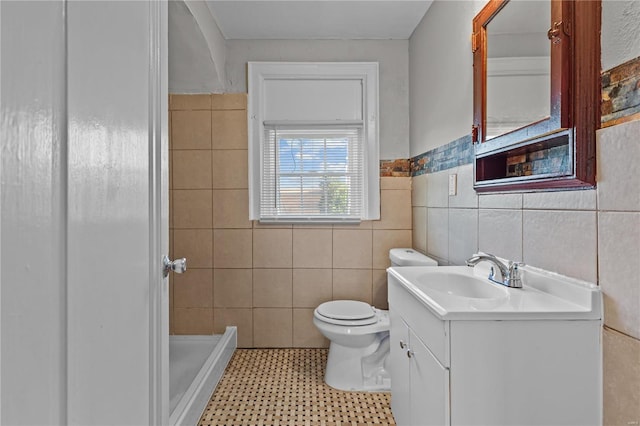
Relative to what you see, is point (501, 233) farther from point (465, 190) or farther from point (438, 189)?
point (438, 189)

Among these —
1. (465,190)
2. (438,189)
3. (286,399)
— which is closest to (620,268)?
(465,190)

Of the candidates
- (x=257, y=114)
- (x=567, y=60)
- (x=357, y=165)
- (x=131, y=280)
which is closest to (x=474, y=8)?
(x=567, y=60)

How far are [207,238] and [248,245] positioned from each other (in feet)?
1.03

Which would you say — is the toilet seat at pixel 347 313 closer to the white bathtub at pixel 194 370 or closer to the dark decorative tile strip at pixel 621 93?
the white bathtub at pixel 194 370

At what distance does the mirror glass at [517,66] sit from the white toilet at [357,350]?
991 millimetres

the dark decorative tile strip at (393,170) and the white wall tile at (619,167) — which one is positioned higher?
the dark decorative tile strip at (393,170)

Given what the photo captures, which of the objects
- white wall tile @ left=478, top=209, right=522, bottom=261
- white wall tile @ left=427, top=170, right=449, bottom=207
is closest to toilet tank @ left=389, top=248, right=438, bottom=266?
white wall tile @ left=427, top=170, right=449, bottom=207

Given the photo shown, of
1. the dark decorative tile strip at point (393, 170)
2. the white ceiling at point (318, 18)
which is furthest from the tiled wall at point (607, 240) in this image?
the white ceiling at point (318, 18)

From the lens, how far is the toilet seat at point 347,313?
2076 millimetres

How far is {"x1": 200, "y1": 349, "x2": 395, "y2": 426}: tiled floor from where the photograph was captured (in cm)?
181

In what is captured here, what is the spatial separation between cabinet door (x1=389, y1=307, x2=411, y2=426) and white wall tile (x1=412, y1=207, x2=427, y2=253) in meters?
0.85

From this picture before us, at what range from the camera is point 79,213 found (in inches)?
23.2

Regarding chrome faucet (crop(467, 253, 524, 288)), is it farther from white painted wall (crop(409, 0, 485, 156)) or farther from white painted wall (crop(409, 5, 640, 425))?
white painted wall (crop(409, 0, 485, 156))

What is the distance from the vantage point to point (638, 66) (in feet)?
2.81
